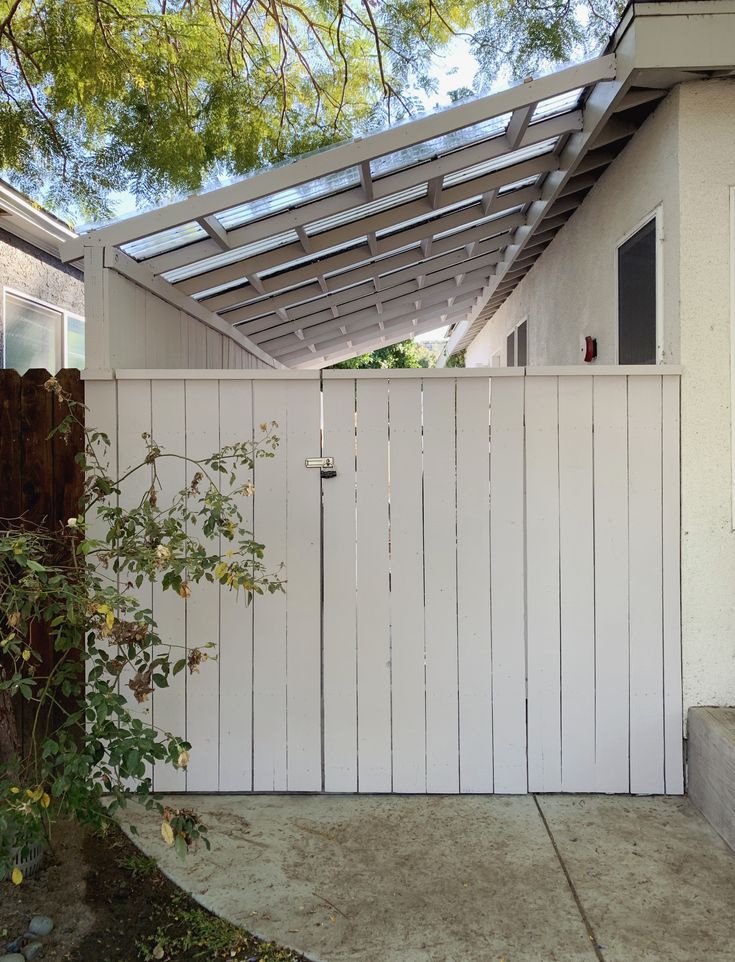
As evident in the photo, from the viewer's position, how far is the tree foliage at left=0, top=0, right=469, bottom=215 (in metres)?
6.66

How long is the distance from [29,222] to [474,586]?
182 inches

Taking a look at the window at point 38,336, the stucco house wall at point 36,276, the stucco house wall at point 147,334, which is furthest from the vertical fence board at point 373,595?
the stucco house wall at point 36,276

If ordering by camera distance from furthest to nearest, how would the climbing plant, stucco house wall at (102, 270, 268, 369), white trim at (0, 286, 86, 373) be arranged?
white trim at (0, 286, 86, 373)
stucco house wall at (102, 270, 268, 369)
the climbing plant

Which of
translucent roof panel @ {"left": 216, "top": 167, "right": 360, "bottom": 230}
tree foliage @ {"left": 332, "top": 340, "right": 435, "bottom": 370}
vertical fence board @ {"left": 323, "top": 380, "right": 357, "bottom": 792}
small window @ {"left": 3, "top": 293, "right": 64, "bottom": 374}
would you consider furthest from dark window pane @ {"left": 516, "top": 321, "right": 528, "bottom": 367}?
tree foliage @ {"left": 332, "top": 340, "right": 435, "bottom": 370}

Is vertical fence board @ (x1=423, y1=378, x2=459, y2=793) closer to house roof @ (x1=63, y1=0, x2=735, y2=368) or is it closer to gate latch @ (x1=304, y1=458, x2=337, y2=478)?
gate latch @ (x1=304, y1=458, x2=337, y2=478)

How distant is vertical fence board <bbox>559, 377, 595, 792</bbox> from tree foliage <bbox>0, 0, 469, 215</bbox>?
505 cm

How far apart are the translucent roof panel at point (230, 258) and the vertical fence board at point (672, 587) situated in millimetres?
2439

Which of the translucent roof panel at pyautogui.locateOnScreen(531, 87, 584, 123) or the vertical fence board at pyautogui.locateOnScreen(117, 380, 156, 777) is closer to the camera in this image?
the vertical fence board at pyautogui.locateOnScreen(117, 380, 156, 777)

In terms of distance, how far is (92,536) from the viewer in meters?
3.32

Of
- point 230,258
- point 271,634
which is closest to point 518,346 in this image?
point 230,258

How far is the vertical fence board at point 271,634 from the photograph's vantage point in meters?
3.35

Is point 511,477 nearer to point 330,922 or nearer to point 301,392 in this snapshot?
point 301,392

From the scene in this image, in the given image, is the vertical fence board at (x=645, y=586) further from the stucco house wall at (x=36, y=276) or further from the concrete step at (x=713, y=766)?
the stucco house wall at (x=36, y=276)

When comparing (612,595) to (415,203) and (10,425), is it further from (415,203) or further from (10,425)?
(10,425)
